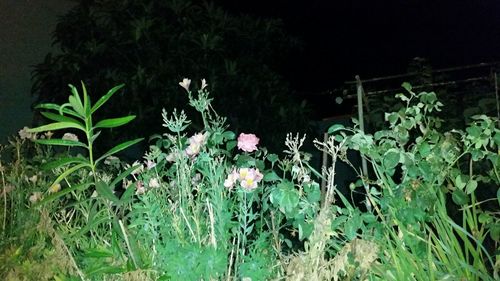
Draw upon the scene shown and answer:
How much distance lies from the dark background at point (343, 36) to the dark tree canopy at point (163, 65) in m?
0.96

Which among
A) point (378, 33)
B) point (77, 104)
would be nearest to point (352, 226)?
point (77, 104)

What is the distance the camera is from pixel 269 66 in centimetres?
580

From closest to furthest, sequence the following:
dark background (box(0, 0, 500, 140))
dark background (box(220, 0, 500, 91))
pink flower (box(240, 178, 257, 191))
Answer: pink flower (box(240, 178, 257, 191)) → dark background (box(0, 0, 500, 140)) → dark background (box(220, 0, 500, 91))

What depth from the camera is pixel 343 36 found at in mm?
9141

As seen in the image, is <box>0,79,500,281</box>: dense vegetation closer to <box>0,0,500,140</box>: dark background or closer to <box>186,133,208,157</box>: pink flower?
<box>186,133,208,157</box>: pink flower

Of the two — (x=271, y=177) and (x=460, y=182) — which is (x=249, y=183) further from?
(x=460, y=182)

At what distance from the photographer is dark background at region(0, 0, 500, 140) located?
22.5 ft

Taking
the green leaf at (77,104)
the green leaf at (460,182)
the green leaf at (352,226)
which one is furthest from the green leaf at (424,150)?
the green leaf at (77,104)

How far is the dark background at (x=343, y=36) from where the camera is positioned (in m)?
6.86

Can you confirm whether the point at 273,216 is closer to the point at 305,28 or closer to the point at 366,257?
the point at 366,257

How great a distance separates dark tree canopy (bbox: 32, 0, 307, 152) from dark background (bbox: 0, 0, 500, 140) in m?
0.96

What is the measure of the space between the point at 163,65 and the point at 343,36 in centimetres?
443

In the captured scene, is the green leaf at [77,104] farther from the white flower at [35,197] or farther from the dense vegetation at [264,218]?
the white flower at [35,197]

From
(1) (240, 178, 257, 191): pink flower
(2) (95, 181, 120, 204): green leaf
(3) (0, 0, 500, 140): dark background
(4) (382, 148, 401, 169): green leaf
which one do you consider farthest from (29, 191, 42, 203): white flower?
(3) (0, 0, 500, 140): dark background
